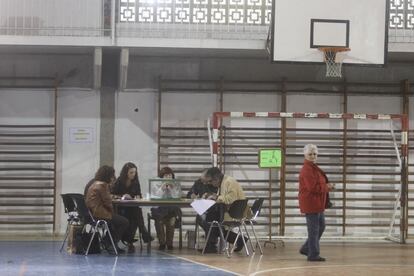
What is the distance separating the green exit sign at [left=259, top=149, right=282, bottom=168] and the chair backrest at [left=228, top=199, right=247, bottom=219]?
150cm

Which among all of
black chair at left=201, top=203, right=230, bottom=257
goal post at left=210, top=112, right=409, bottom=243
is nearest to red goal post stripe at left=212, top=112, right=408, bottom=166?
goal post at left=210, top=112, right=409, bottom=243

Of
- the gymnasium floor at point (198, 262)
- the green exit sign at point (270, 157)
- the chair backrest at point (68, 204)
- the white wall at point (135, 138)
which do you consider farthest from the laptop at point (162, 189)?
the white wall at point (135, 138)

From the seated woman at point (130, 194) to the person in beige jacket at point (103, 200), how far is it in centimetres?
60

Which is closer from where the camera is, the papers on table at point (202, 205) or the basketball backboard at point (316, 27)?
the papers on table at point (202, 205)

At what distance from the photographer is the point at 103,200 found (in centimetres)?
845

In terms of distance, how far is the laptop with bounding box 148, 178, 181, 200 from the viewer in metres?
9.02

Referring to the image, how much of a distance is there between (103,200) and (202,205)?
1240 mm

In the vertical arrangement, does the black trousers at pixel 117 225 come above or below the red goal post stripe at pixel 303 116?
below

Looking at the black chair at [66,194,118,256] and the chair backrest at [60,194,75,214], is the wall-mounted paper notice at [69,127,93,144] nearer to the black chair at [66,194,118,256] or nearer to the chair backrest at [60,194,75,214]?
the chair backrest at [60,194,75,214]

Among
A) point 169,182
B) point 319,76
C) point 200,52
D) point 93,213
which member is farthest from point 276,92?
point 93,213

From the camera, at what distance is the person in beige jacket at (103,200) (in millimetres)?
8438

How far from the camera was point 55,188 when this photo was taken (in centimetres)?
1110

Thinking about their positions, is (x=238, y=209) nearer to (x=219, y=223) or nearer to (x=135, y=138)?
(x=219, y=223)

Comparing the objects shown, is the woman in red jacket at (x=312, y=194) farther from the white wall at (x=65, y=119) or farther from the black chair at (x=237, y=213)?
the white wall at (x=65, y=119)
